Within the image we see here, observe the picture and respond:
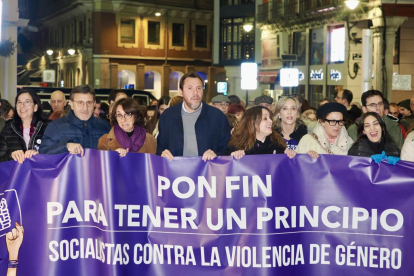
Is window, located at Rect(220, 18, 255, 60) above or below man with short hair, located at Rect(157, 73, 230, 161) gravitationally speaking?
above

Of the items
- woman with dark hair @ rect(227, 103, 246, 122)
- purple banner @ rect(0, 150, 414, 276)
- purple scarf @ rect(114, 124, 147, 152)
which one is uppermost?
woman with dark hair @ rect(227, 103, 246, 122)

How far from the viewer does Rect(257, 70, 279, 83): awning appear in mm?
42500

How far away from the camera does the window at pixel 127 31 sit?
6059 centimetres

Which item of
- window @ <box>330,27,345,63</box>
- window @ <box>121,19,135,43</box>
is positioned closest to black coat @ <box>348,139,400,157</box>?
window @ <box>330,27,345,63</box>

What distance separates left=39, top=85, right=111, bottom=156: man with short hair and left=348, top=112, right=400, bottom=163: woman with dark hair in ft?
8.32

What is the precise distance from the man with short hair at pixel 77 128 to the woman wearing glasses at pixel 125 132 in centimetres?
14

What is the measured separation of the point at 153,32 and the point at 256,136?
182ft

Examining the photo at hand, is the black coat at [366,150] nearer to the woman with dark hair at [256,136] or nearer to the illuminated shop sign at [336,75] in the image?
the woman with dark hair at [256,136]

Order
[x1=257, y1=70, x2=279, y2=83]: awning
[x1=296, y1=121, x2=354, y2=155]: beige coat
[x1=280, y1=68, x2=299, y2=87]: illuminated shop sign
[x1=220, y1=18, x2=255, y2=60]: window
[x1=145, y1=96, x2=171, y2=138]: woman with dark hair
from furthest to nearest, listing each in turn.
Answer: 1. [x1=220, y1=18, x2=255, y2=60]: window
2. [x1=257, y1=70, x2=279, y2=83]: awning
3. [x1=280, y1=68, x2=299, y2=87]: illuminated shop sign
4. [x1=145, y1=96, x2=171, y2=138]: woman with dark hair
5. [x1=296, y1=121, x2=354, y2=155]: beige coat

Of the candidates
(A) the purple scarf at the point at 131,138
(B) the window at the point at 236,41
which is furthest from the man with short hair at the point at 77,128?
(B) the window at the point at 236,41

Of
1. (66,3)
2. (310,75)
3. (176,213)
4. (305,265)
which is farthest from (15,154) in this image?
(66,3)

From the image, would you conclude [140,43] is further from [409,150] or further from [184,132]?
[409,150]

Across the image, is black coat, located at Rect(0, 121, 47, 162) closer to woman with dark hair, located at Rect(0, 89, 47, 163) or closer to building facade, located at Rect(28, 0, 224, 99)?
woman with dark hair, located at Rect(0, 89, 47, 163)

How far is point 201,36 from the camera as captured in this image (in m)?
64.1
